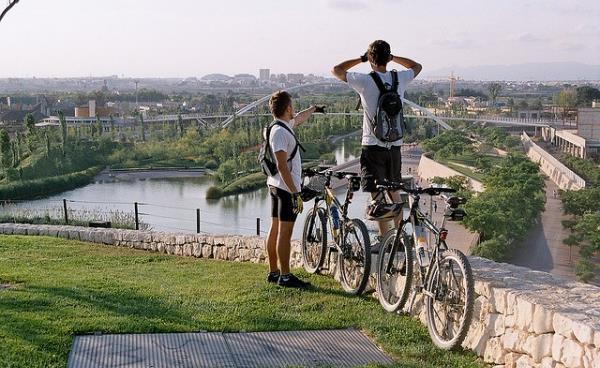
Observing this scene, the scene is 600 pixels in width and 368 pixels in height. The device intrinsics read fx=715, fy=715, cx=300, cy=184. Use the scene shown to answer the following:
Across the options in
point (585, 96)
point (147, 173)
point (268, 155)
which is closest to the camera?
point (268, 155)

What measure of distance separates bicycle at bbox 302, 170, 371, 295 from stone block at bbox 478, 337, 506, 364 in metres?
1.12

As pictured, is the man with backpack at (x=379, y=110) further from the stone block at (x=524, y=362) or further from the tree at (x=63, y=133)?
the tree at (x=63, y=133)

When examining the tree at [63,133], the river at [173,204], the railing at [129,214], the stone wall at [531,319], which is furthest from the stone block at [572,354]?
the tree at [63,133]

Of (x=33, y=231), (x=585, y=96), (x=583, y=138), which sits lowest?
(x=583, y=138)

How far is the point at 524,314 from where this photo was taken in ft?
9.66

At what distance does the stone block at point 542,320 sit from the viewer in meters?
2.77

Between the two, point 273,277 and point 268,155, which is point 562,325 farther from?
point 273,277

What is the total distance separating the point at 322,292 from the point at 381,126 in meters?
1.13

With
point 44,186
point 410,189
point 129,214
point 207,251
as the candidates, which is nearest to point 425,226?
point 410,189

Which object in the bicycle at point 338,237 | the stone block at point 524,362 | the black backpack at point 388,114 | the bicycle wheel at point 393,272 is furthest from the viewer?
the bicycle at point 338,237

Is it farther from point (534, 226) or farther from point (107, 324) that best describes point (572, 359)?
point (534, 226)

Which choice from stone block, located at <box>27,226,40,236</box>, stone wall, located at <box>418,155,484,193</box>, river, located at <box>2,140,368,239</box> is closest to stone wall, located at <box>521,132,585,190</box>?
stone wall, located at <box>418,155,484,193</box>

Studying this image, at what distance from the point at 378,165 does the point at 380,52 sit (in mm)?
636

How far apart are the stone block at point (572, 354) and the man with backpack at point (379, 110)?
1.44m
